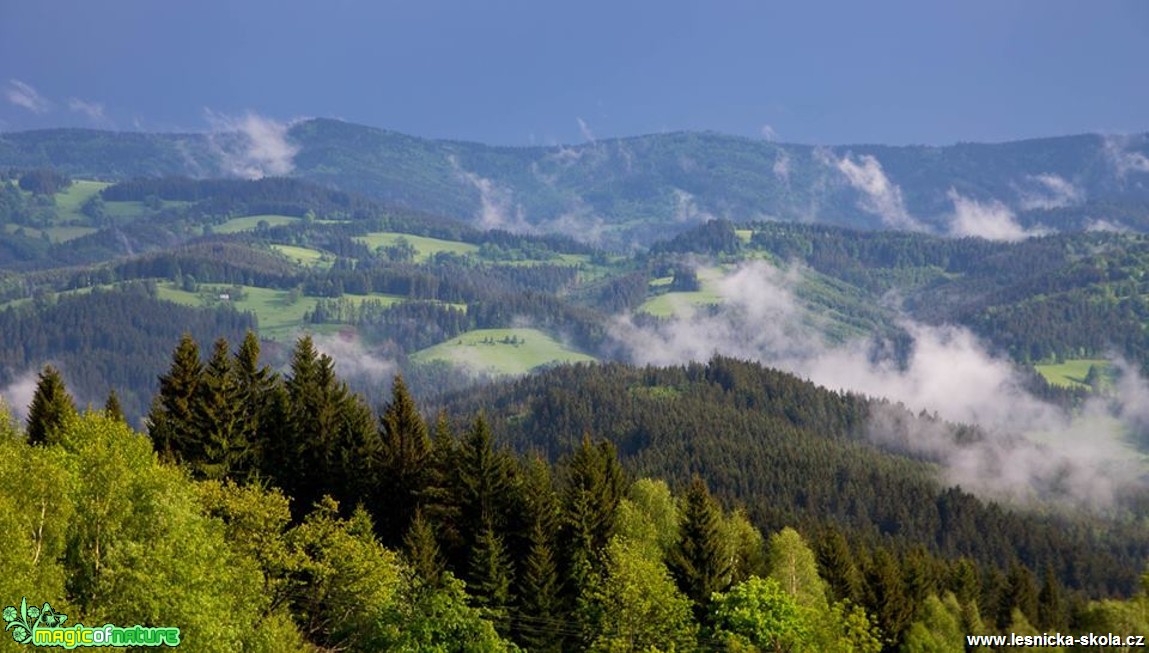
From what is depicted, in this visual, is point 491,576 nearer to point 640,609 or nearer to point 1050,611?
point 640,609

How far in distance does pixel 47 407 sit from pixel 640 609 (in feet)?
186

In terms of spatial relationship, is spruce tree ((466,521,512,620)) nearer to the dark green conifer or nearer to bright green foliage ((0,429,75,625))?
bright green foliage ((0,429,75,625))

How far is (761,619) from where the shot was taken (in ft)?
287

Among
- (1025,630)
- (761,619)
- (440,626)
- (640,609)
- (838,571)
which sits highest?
(838,571)

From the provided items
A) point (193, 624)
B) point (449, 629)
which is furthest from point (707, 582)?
point (193, 624)

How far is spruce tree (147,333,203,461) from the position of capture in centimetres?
10056

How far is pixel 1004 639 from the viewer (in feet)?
372

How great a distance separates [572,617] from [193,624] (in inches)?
1643

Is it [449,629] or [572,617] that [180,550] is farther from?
[572,617]

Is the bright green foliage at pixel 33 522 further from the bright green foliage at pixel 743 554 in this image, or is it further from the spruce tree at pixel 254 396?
the bright green foliage at pixel 743 554

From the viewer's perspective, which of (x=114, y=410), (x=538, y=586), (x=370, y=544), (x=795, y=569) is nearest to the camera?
(x=370, y=544)

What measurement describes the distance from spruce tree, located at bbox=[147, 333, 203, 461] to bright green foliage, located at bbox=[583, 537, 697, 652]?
41378 mm

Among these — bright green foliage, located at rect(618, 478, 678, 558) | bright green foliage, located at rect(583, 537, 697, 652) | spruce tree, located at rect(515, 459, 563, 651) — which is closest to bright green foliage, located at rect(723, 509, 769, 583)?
bright green foliage, located at rect(618, 478, 678, 558)

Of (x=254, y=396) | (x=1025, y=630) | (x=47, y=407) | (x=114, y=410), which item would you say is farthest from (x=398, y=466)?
(x=1025, y=630)
